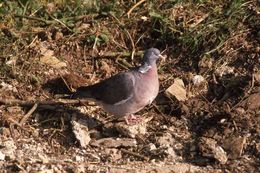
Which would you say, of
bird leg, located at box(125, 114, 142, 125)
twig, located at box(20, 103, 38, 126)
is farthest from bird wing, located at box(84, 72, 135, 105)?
twig, located at box(20, 103, 38, 126)

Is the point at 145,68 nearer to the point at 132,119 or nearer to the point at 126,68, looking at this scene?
the point at 132,119

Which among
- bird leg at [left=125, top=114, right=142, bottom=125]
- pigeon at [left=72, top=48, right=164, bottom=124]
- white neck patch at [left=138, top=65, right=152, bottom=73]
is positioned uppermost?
white neck patch at [left=138, top=65, right=152, bottom=73]

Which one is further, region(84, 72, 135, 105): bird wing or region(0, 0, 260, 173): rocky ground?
region(84, 72, 135, 105): bird wing

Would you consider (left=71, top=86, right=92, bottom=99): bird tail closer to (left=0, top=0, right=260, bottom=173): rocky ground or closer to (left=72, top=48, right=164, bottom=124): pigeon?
(left=72, top=48, right=164, bottom=124): pigeon

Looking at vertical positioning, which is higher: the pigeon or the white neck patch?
the white neck patch

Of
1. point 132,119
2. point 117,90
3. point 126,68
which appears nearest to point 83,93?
point 117,90

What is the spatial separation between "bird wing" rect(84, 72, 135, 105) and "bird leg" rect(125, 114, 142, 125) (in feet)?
0.66

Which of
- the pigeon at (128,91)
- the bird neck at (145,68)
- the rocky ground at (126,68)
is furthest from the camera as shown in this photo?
the bird neck at (145,68)

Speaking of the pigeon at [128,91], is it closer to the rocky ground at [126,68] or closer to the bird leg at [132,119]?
the bird leg at [132,119]

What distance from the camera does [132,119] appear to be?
5297 mm

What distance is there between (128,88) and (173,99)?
535mm

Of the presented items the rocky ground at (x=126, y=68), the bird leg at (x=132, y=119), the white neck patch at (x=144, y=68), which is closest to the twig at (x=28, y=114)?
the rocky ground at (x=126, y=68)

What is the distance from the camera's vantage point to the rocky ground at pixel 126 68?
15.9 feet

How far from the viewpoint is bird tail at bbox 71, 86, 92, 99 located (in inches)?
205
